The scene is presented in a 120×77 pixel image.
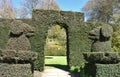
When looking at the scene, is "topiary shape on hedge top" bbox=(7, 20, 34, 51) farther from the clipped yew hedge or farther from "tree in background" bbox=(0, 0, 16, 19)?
"tree in background" bbox=(0, 0, 16, 19)

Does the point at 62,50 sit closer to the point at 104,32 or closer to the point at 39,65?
the point at 39,65

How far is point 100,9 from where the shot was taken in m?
41.9

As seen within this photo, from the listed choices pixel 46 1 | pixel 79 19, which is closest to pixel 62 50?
pixel 46 1

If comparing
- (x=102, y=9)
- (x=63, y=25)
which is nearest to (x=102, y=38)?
(x=63, y=25)

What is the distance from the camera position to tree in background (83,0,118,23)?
128ft

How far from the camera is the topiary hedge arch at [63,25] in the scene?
17594 millimetres

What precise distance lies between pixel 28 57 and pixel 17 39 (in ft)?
4.10

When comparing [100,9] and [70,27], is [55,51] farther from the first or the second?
[70,27]

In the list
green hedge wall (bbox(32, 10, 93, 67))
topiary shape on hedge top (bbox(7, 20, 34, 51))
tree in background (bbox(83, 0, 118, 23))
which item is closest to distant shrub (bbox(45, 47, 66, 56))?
tree in background (bbox(83, 0, 118, 23))

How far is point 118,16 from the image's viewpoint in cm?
2903

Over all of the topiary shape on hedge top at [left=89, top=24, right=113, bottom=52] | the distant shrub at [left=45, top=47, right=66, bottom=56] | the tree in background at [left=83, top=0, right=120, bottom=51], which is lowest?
the distant shrub at [left=45, top=47, right=66, bottom=56]

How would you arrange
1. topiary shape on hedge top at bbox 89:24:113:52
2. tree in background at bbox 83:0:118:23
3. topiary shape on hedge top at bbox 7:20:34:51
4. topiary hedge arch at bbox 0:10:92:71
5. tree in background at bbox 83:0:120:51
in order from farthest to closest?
1. tree in background at bbox 83:0:118:23
2. tree in background at bbox 83:0:120:51
3. topiary hedge arch at bbox 0:10:92:71
4. topiary shape on hedge top at bbox 89:24:113:52
5. topiary shape on hedge top at bbox 7:20:34:51

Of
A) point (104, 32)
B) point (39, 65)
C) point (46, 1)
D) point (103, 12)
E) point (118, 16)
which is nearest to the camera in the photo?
point (104, 32)

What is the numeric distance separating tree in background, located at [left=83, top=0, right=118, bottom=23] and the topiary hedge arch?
2018 centimetres
